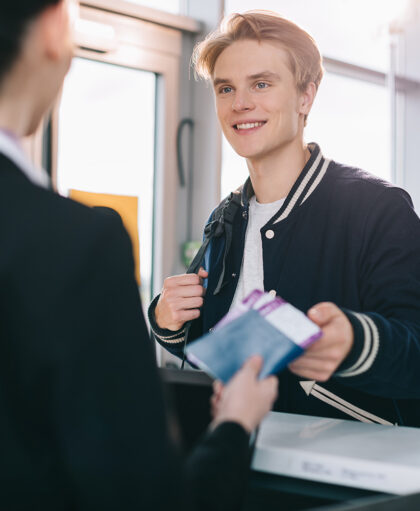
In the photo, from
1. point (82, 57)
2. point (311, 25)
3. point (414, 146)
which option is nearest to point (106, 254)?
point (82, 57)

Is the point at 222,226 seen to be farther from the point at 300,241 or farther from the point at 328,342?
the point at 328,342

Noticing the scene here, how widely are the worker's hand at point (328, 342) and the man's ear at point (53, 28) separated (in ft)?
1.57

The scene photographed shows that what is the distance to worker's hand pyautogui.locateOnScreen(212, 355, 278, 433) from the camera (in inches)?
23.9

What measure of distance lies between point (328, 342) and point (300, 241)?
0.40 m

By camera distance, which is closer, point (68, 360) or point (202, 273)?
point (68, 360)

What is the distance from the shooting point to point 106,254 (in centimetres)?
47

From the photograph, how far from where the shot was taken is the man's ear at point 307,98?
1.34m

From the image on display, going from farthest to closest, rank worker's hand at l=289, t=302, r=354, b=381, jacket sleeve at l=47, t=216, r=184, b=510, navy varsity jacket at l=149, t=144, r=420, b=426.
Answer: navy varsity jacket at l=149, t=144, r=420, b=426 → worker's hand at l=289, t=302, r=354, b=381 → jacket sleeve at l=47, t=216, r=184, b=510

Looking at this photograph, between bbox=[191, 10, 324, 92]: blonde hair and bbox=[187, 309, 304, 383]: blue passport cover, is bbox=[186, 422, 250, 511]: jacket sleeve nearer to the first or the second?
bbox=[187, 309, 304, 383]: blue passport cover

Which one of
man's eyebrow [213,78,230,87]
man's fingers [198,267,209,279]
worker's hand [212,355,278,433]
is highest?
man's eyebrow [213,78,230,87]

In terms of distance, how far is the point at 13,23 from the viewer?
1.58 ft

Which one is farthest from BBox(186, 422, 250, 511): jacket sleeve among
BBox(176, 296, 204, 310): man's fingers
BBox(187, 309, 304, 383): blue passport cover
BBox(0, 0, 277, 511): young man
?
BBox(176, 296, 204, 310): man's fingers

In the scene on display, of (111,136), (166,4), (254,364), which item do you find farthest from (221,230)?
(166,4)

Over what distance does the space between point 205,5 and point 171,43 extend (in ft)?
0.67
